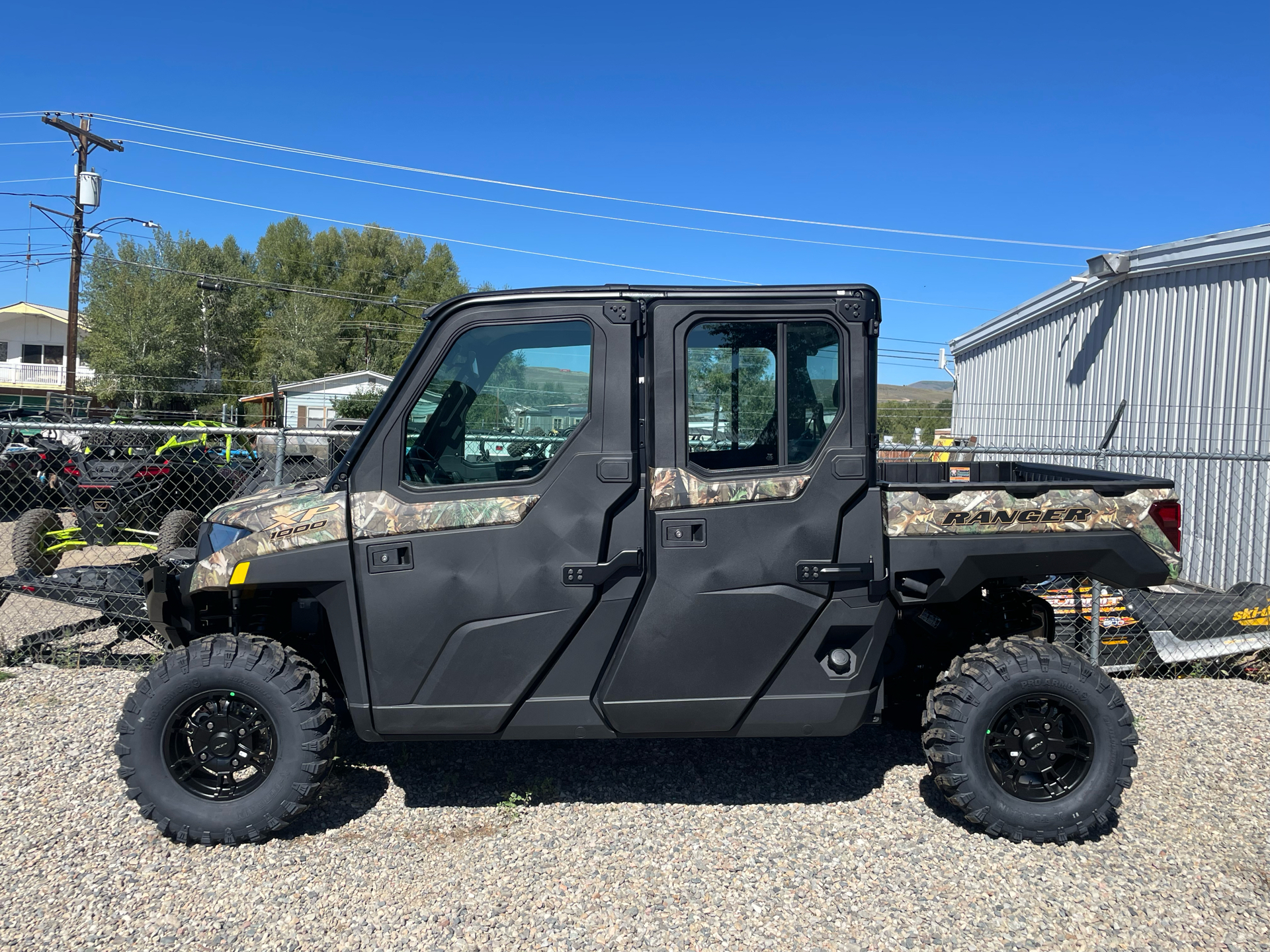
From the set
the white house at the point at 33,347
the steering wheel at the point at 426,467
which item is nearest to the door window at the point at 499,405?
the steering wheel at the point at 426,467

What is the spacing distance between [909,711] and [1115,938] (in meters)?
1.73

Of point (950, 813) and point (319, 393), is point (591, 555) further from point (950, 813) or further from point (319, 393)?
point (319, 393)

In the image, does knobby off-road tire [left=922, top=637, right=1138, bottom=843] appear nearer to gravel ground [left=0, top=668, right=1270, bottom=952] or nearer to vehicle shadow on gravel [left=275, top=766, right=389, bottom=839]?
gravel ground [left=0, top=668, right=1270, bottom=952]

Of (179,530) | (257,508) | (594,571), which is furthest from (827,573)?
(179,530)

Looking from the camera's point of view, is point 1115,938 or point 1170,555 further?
point 1170,555

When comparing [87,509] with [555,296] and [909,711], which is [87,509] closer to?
[555,296]

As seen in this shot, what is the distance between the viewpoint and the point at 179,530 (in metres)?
8.73

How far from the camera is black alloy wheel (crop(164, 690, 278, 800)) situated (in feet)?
11.9

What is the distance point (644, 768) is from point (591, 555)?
1.58 m

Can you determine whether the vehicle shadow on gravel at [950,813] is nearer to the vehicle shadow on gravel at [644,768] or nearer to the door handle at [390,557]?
the vehicle shadow on gravel at [644,768]

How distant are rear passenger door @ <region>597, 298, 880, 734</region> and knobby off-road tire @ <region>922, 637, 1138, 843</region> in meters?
0.79

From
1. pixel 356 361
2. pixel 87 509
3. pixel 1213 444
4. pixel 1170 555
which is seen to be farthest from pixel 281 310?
pixel 1170 555

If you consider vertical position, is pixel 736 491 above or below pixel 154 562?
above

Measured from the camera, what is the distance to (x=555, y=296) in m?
3.53
